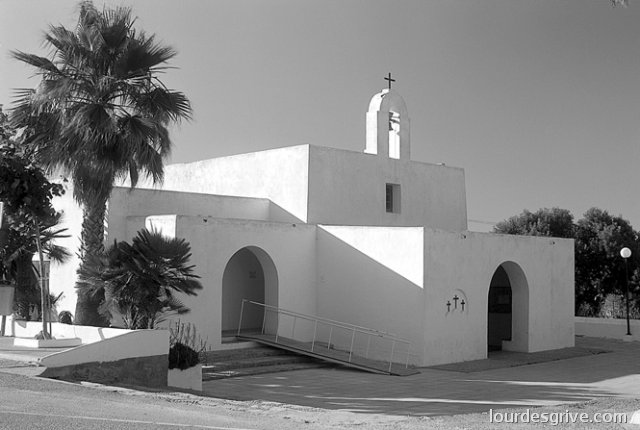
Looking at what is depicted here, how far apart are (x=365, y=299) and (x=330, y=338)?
57.3 inches

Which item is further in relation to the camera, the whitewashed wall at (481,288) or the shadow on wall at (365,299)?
the whitewashed wall at (481,288)

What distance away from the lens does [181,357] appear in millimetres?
15391

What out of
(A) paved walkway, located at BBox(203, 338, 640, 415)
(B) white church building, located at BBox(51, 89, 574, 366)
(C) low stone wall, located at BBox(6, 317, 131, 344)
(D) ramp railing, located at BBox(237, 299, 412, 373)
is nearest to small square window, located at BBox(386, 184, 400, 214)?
(B) white church building, located at BBox(51, 89, 574, 366)

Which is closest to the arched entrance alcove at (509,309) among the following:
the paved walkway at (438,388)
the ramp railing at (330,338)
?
the paved walkway at (438,388)

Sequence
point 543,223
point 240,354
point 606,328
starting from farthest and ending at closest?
1. point 543,223
2. point 606,328
3. point 240,354

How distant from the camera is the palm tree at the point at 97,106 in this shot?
1655 cm

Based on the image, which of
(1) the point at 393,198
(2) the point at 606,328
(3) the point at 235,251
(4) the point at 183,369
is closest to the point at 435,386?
(4) the point at 183,369

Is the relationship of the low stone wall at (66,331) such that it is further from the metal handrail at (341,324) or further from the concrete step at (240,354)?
the metal handrail at (341,324)

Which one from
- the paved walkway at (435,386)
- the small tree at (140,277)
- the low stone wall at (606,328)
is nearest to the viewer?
the paved walkway at (435,386)

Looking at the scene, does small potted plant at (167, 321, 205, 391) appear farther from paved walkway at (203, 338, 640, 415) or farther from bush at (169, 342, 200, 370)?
paved walkway at (203, 338, 640, 415)

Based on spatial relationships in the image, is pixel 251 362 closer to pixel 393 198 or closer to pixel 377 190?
pixel 377 190

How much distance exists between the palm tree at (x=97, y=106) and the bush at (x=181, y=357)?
238 centimetres

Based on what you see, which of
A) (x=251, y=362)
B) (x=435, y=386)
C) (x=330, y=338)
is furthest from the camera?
(x=330, y=338)

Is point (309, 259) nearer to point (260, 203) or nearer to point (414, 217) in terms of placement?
point (260, 203)
